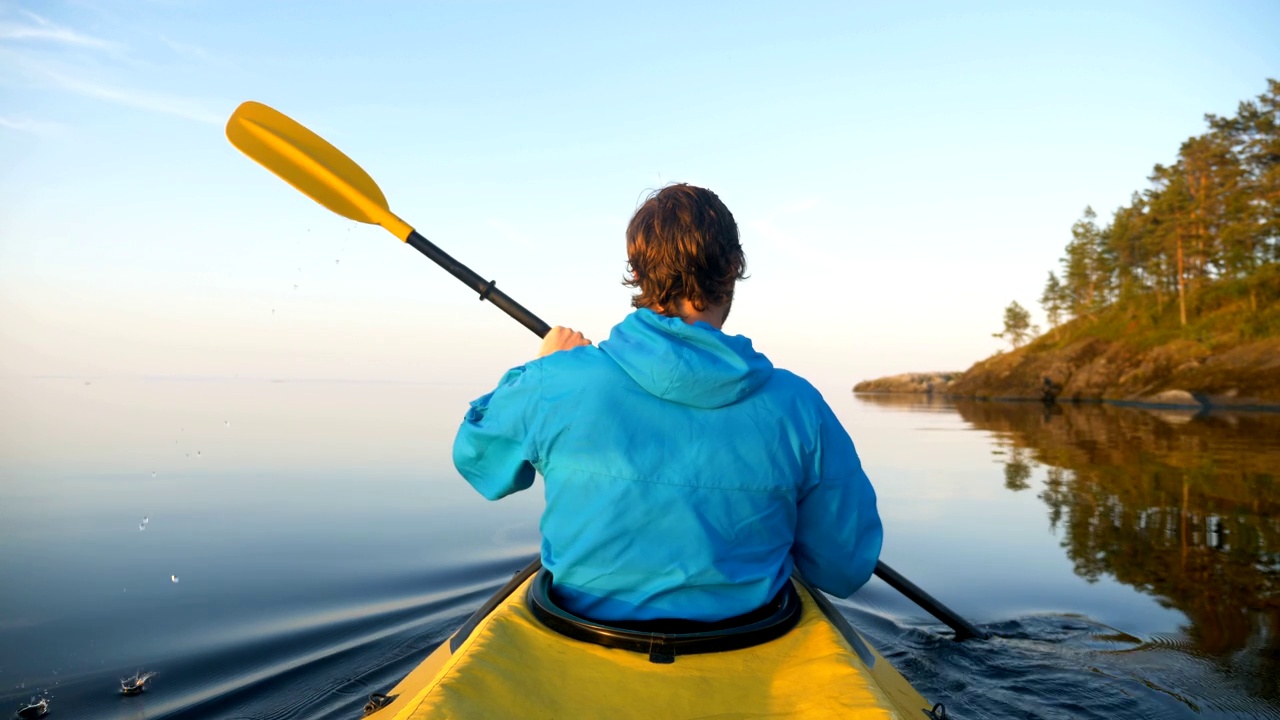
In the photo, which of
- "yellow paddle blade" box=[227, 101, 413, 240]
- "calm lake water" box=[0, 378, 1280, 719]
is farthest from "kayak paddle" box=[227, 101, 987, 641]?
"calm lake water" box=[0, 378, 1280, 719]

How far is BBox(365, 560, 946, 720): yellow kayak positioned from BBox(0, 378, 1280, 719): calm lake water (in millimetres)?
1984

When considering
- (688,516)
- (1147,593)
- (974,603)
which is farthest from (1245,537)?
(688,516)

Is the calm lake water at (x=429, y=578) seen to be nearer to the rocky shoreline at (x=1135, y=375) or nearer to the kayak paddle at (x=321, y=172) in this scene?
the kayak paddle at (x=321, y=172)

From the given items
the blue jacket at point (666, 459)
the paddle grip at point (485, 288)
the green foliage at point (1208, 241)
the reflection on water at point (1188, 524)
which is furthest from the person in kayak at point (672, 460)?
the green foliage at point (1208, 241)

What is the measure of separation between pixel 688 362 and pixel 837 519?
0.72 metres

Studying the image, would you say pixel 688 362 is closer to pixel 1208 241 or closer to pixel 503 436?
pixel 503 436

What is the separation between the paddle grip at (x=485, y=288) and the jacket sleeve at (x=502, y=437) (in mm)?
1574

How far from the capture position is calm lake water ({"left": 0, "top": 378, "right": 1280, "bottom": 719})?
12.3 ft

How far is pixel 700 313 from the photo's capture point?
84.7 inches

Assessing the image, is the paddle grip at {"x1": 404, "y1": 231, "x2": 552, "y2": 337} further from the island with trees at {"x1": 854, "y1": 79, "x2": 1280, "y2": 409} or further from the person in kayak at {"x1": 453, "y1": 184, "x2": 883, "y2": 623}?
the island with trees at {"x1": 854, "y1": 79, "x2": 1280, "y2": 409}

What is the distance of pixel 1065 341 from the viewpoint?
5238cm

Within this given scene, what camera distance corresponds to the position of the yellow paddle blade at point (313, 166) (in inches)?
159

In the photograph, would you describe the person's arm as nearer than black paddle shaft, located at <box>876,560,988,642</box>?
Yes

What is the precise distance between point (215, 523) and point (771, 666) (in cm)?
712
